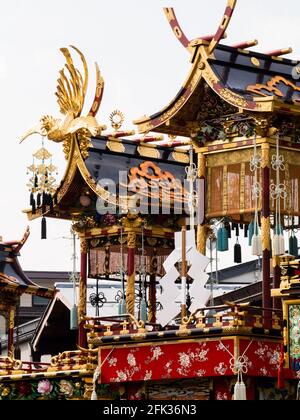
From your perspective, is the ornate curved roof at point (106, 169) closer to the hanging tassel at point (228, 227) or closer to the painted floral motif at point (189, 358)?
the hanging tassel at point (228, 227)

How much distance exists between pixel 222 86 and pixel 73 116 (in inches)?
234

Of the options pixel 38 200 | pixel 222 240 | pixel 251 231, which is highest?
pixel 38 200

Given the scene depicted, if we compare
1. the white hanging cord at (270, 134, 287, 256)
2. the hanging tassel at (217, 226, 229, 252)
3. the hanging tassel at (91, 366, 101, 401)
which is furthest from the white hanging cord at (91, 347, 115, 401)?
the white hanging cord at (270, 134, 287, 256)

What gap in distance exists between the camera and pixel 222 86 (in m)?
27.8

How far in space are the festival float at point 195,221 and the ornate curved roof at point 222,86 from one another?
3 centimetres

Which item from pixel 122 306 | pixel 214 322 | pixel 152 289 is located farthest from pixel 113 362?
pixel 152 289

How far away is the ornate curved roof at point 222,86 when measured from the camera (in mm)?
27891

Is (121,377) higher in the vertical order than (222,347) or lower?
lower

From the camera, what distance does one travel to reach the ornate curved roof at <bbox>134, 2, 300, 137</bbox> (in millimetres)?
27891

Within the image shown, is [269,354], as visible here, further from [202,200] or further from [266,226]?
[202,200]
